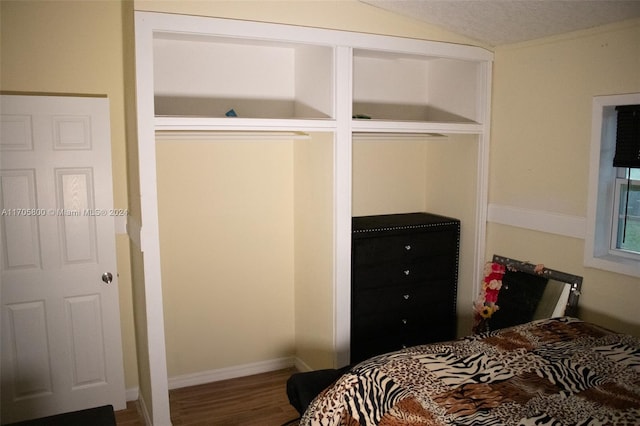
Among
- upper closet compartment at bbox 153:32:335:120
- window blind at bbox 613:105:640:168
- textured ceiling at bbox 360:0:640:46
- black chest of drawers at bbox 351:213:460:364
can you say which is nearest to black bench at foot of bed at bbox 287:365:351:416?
black chest of drawers at bbox 351:213:460:364

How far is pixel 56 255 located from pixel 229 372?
4.58 ft

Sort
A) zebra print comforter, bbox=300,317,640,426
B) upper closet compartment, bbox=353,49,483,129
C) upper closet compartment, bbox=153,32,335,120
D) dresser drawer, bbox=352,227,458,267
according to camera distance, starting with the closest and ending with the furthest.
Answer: zebra print comforter, bbox=300,317,640,426 → upper closet compartment, bbox=153,32,335,120 → dresser drawer, bbox=352,227,458,267 → upper closet compartment, bbox=353,49,483,129

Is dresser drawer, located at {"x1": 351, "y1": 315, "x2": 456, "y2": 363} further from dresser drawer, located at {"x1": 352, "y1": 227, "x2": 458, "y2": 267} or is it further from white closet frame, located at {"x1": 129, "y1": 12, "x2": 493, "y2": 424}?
dresser drawer, located at {"x1": 352, "y1": 227, "x2": 458, "y2": 267}

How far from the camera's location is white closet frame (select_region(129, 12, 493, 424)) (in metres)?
2.60

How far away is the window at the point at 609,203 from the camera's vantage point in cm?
279

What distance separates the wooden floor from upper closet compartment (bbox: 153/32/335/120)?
181 cm

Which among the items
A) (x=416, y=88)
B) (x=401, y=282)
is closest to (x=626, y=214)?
(x=401, y=282)

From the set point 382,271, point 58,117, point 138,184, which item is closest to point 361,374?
point 382,271

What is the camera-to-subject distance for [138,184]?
8.80ft

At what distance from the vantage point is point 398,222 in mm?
3541

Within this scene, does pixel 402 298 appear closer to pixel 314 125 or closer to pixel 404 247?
pixel 404 247

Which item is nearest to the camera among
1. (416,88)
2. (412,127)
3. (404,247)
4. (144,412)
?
(144,412)

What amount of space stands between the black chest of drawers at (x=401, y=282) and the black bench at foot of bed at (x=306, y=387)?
2.30ft

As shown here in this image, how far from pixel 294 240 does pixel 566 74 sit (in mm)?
2016
